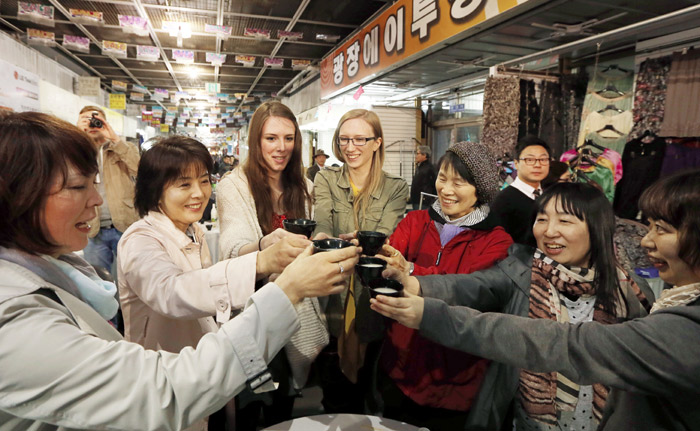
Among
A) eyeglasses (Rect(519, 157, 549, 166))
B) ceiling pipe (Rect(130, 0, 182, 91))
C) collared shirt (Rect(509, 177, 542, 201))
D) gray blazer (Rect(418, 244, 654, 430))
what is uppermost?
ceiling pipe (Rect(130, 0, 182, 91))

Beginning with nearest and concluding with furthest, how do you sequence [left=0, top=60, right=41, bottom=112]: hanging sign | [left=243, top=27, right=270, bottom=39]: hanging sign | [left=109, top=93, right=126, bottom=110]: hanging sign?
[left=0, top=60, right=41, bottom=112]: hanging sign → [left=243, top=27, right=270, bottom=39]: hanging sign → [left=109, top=93, right=126, bottom=110]: hanging sign

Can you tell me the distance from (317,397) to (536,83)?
412cm

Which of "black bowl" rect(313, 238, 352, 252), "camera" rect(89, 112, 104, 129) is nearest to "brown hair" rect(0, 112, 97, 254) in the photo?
"black bowl" rect(313, 238, 352, 252)

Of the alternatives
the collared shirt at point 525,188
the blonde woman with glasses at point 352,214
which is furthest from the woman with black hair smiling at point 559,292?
the collared shirt at point 525,188

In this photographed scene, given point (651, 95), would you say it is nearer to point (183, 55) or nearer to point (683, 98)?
point (683, 98)

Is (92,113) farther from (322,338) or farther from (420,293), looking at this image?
(420,293)

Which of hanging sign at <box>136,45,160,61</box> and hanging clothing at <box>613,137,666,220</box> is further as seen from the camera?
hanging sign at <box>136,45,160,61</box>

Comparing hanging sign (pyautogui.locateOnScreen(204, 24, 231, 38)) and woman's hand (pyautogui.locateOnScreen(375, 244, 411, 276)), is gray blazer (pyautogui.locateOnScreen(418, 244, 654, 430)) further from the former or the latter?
hanging sign (pyautogui.locateOnScreen(204, 24, 231, 38))

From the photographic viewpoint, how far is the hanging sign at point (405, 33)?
13.3ft

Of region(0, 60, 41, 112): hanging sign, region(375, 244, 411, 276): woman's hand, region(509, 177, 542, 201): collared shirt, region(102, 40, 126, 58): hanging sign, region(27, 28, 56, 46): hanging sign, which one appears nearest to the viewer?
region(375, 244, 411, 276): woman's hand

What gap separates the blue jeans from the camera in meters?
3.78

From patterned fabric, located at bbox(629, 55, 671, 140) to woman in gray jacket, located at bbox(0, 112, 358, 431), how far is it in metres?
4.00

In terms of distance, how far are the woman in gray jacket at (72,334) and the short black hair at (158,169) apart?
2.31 feet

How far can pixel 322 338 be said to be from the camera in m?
2.01
